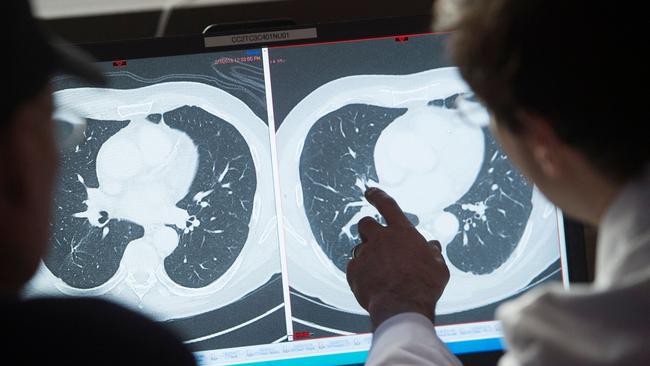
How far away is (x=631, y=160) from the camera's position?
674 mm

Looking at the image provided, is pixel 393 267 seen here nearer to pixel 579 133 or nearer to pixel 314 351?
pixel 314 351

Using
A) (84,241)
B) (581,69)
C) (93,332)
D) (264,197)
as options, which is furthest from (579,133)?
(84,241)

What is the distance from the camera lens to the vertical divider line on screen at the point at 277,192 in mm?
1079

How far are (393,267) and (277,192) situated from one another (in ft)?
0.57

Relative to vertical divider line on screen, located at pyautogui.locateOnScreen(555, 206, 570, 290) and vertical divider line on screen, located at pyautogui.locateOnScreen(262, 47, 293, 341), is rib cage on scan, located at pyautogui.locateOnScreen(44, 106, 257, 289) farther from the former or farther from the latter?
vertical divider line on screen, located at pyautogui.locateOnScreen(555, 206, 570, 290)

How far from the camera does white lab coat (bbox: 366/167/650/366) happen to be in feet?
2.04

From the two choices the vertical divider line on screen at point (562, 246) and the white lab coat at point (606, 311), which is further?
the vertical divider line on screen at point (562, 246)

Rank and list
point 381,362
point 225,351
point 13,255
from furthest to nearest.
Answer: point 225,351
point 381,362
point 13,255

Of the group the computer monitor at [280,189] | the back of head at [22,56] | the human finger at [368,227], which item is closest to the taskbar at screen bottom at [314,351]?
the computer monitor at [280,189]

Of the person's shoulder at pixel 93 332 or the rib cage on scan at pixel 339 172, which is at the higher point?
the rib cage on scan at pixel 339 172

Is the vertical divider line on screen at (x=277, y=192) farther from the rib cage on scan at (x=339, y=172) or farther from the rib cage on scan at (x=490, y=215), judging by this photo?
the rib cage on scan at (x=490, y=215)

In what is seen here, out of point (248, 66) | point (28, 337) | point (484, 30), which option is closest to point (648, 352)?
point (484, 30)

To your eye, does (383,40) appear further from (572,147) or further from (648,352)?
(648,352)

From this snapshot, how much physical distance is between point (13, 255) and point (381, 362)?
42 cm
